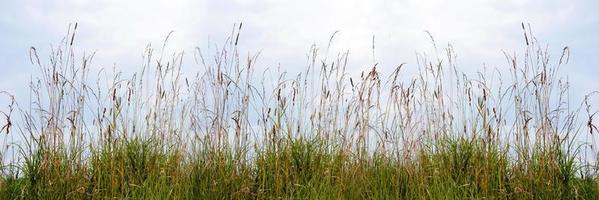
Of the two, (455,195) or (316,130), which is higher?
(316,130)

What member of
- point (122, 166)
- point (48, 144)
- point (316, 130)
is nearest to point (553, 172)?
point (316, 130)

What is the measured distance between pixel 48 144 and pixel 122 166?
68 cm

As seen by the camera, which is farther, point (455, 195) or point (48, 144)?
point (48, 144)

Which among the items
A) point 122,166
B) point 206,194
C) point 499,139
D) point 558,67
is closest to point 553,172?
point 499,139

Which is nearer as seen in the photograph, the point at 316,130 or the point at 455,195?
the point at 455,195

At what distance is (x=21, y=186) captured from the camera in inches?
230

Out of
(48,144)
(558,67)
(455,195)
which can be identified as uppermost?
(558,67)

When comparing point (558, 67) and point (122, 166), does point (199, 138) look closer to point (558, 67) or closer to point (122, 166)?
point (122, 166)

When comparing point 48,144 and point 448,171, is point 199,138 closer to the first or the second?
point 48,144

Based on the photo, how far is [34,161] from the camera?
5914 millimetres

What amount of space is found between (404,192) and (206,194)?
150 cm

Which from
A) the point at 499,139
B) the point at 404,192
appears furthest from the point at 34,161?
the point at 499,139

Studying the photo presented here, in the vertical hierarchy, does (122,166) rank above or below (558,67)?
below

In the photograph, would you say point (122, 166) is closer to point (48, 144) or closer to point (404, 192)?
point (48, 144)
